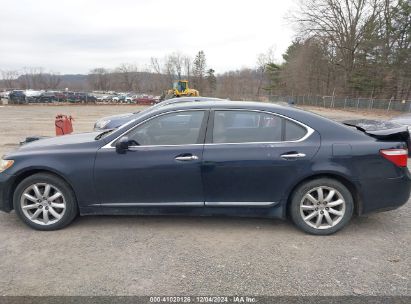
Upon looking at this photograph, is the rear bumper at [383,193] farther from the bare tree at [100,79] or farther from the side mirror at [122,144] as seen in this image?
the bare tree at [100,79]

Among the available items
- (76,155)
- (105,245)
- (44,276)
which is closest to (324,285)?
(105,245)

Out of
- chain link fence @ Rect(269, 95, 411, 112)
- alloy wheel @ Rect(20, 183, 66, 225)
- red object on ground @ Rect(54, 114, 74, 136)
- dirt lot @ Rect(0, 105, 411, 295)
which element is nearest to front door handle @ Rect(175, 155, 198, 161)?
dirt lot @ Rect(0, 105, 411, 295)

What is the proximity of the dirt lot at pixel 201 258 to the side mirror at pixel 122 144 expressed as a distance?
973 millimetres

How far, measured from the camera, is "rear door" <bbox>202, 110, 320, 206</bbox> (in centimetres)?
339

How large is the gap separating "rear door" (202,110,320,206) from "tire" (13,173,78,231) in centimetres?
166

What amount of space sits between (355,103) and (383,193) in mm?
35570

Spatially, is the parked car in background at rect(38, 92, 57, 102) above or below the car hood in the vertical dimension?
below

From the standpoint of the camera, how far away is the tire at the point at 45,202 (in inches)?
140

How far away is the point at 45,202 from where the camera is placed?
11.8ft

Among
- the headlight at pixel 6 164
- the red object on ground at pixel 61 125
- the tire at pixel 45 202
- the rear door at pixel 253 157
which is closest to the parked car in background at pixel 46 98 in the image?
the red object on ground at pixel 61 125

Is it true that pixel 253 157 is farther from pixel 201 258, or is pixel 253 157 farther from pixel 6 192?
pixel 6 192

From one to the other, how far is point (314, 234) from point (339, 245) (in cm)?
29

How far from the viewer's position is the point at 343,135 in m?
3.47

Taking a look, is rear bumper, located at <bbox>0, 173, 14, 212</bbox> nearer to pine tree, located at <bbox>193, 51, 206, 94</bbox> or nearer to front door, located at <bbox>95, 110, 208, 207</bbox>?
front door, located at <bbox>95, 110, 208, 207</bbox>
